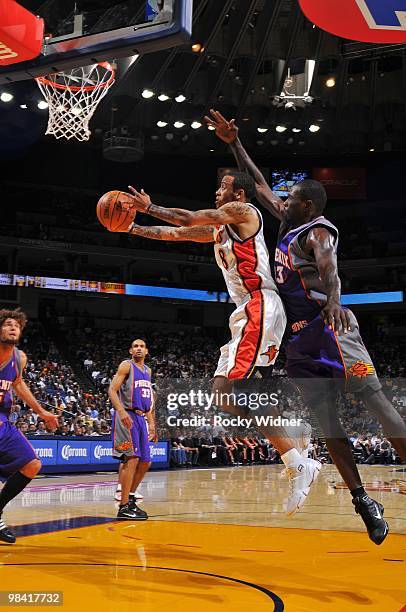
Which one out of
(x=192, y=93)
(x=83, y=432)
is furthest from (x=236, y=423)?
(x=192, y=93)

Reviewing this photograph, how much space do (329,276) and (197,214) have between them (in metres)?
0.97

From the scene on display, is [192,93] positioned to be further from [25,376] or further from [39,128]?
[25,376]

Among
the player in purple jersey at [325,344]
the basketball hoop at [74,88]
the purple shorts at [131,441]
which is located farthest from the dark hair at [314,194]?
the basketball hoop at [74,88]

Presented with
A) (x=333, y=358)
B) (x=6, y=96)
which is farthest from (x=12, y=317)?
(x=6, y=96)

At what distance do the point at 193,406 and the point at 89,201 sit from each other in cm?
1149

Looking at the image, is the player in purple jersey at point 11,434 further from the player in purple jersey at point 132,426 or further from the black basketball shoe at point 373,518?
the black basketball shoe at point 373,518

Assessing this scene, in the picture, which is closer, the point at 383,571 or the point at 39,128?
the point at 383,571

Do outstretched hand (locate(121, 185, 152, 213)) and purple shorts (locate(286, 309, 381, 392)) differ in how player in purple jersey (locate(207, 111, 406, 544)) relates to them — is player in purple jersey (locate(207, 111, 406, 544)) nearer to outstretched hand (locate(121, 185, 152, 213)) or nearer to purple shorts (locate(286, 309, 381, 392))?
purple shorts (locate(286, 309, 381, 392))

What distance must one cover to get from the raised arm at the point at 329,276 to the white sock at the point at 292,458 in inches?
39.5

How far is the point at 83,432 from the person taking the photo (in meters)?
17.2

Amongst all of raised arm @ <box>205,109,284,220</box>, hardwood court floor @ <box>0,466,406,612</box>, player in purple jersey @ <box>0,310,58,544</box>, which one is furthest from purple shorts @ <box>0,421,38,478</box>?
raised arm @ <box>205,109,284,220</box>

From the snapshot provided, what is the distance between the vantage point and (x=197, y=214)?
4.55 meters

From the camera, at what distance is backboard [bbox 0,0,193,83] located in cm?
596

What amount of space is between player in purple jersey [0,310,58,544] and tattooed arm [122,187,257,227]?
85.3 inches
